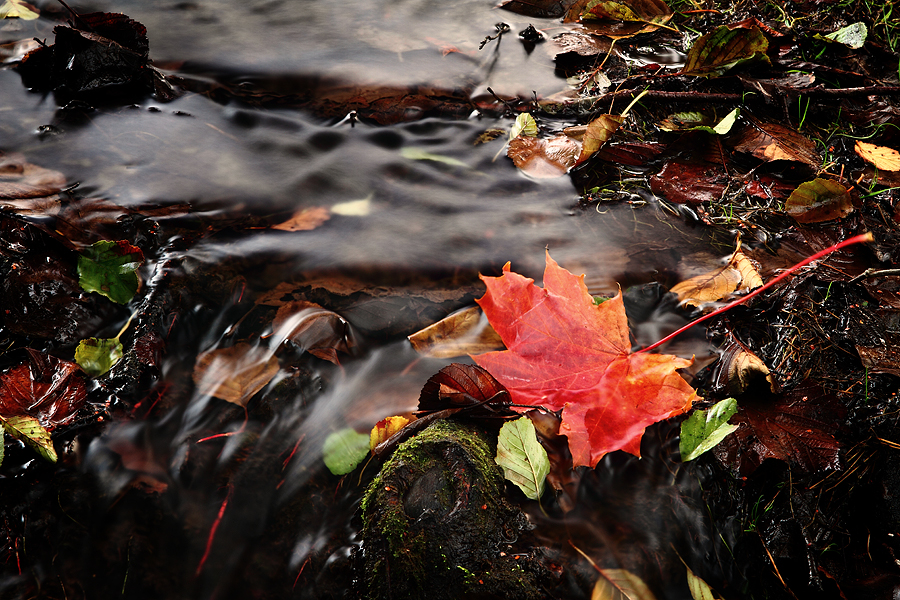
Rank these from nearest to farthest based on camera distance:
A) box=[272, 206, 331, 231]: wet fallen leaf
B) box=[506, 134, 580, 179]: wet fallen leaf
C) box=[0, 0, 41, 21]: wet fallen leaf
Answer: box=[272, 206, 331, 231]: wet fallen leaf, box=[506, 134, 580, 179]: wet fallen leaf, box=[0, 0, 41, 21]: wet fallen leaf

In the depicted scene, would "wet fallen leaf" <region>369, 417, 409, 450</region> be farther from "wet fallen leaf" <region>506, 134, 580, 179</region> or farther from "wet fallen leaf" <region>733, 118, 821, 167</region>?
"wet fallen leaf" <region>733, 118, 821, 167</region>

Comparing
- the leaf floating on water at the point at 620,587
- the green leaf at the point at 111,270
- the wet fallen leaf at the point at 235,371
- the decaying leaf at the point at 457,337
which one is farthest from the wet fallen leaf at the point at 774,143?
the green leaf at the point at 111,270

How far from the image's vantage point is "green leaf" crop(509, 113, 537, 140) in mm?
2611

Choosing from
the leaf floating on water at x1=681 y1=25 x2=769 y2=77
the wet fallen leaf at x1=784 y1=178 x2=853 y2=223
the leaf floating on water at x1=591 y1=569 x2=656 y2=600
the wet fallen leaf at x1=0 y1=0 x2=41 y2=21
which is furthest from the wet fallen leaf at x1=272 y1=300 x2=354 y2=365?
the wet fallen leaf at x1=0 y1=0 x2=41 y2=21

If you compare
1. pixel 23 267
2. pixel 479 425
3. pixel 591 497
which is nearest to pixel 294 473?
pixel 479 425

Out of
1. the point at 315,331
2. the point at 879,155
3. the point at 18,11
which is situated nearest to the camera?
the point at 315,331

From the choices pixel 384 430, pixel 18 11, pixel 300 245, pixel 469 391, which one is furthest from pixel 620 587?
pixel 18 11

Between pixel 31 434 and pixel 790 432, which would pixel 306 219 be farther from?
pixel 790 432

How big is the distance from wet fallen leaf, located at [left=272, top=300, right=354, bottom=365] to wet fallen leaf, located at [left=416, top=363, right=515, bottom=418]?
47 cm

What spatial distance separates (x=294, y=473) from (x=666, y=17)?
356 centimetres

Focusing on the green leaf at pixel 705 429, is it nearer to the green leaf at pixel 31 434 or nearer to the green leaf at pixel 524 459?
the green leaf at pixel 524 459

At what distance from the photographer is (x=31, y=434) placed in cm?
150

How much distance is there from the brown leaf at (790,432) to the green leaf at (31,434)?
211 centimetres

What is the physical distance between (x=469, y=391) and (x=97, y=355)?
1.35 meters
